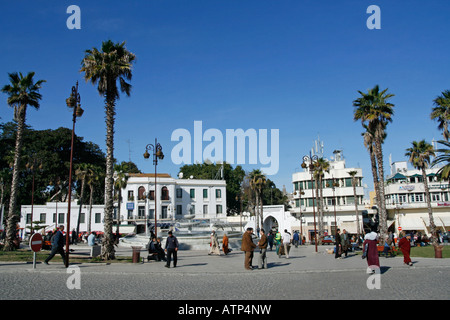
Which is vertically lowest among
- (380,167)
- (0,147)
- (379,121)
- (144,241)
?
(144,241)

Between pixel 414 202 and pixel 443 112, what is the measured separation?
3288 cm

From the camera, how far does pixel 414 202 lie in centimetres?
5603

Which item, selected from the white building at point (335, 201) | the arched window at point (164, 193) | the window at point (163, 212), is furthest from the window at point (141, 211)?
the white building at point (335, 201)

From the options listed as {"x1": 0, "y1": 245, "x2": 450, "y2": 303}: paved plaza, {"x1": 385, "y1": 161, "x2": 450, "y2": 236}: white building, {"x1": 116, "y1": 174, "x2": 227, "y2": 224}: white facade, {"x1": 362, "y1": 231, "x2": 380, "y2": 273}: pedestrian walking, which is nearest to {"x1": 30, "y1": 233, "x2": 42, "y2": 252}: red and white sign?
{"x1": 0, "y1": 245, "x2": 450, "y2": 303}: paved plaza

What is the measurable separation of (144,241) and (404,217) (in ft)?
134

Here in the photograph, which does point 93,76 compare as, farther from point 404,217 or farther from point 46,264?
point 404,217

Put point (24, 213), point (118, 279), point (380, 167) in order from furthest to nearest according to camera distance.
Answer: point (24, 213), point (380, 167), point (118, 279)

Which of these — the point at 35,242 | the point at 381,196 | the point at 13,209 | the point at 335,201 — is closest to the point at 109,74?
the point at 35,242

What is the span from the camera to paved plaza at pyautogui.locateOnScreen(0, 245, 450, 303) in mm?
9070

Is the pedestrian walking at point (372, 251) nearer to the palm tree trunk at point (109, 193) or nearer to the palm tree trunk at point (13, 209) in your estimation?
the palm tree trunk at point (109, 193)

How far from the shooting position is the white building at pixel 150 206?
185ft

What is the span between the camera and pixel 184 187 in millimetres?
66188
